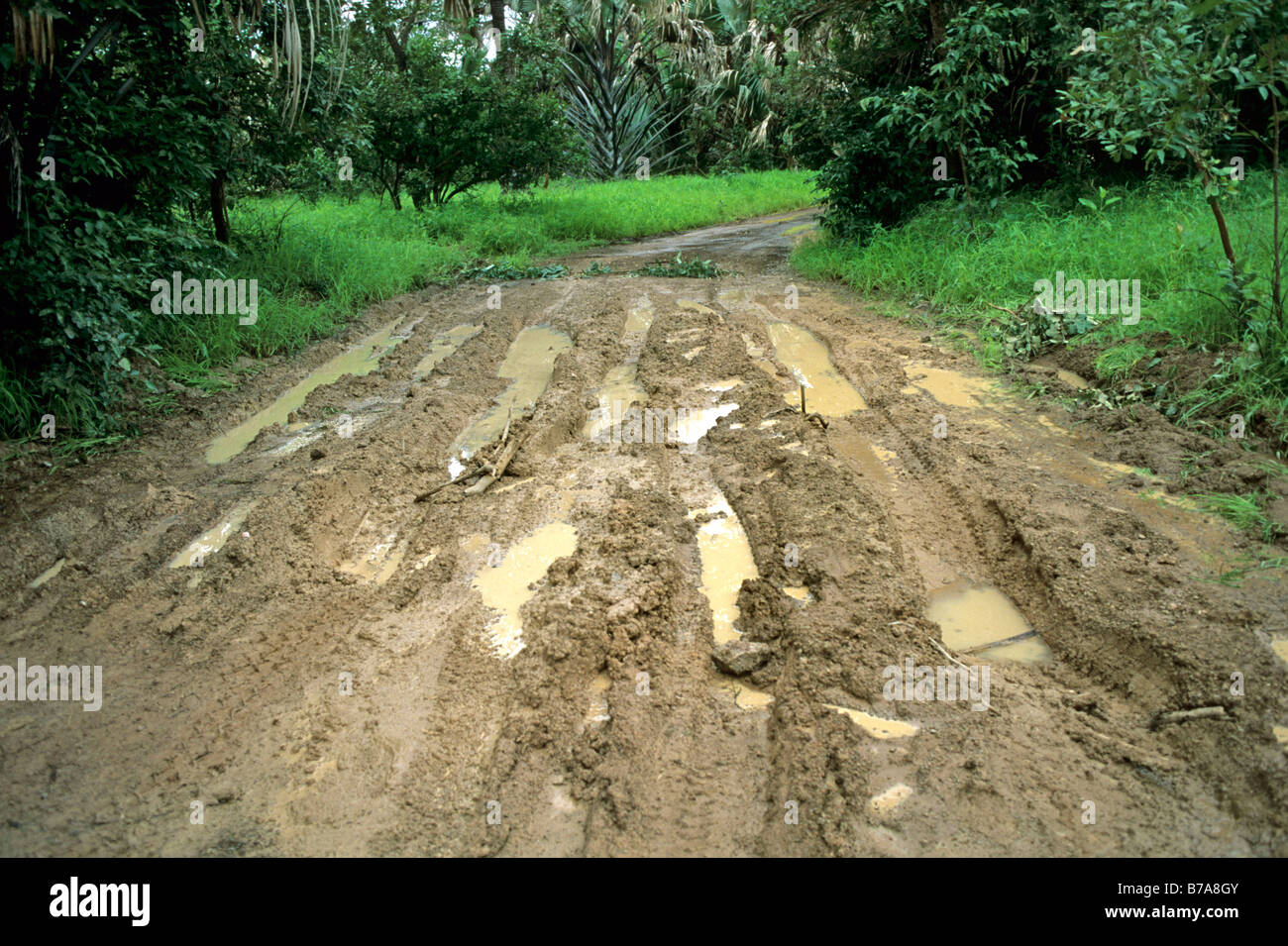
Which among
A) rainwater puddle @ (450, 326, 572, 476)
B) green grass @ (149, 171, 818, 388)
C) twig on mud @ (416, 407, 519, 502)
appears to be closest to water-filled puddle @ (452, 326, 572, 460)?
rainwater puddle @ (450, 326, 572, 476)

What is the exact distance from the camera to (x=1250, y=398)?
16.1 ft

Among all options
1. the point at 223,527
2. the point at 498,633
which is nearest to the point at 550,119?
the point at 223,527

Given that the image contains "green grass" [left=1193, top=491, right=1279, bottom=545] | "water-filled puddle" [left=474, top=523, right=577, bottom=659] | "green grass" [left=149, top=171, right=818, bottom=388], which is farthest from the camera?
"green grass" [left=149, top=171, right=818, bottom=388]

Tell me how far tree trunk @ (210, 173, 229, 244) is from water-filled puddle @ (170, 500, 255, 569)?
17.0 feet

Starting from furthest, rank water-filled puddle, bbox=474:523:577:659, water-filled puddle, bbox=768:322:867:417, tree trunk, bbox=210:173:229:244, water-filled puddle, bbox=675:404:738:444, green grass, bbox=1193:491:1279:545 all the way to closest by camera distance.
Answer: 1. tree trunk, bbox=210:173:229:244
2. water-filled puddle, bbox=768:322:867:417
3. water-filled puddle, bbox=675:404:738:444
4. green grass, bbox=1193:491:1279:545
5. water-filled puddle, bbox=474:523:577:659

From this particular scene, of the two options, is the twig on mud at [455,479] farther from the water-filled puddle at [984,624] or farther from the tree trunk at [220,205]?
the tree trunk at [220,205]

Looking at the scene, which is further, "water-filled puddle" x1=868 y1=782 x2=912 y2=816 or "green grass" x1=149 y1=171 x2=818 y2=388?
"green grass" x1=149 y1=171 x2=818 y2=388

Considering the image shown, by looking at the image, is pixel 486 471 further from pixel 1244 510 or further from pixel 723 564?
pixel 1244 510

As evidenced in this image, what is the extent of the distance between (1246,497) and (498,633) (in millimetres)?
3583

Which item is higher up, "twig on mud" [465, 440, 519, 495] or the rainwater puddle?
the rainwater puddle

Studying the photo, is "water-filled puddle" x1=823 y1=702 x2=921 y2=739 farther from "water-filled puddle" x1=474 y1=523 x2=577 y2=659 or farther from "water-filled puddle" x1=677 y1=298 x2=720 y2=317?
"water-filled puddle" x1=677 y1=298 x2=720 y2=317

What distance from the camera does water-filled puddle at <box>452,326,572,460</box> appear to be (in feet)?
19.1

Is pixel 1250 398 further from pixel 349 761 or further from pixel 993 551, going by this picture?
pixel 349 761

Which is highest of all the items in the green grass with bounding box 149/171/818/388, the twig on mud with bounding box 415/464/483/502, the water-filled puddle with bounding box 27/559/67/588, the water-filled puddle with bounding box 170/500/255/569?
the green grass with bounding box 149/171/818/388
